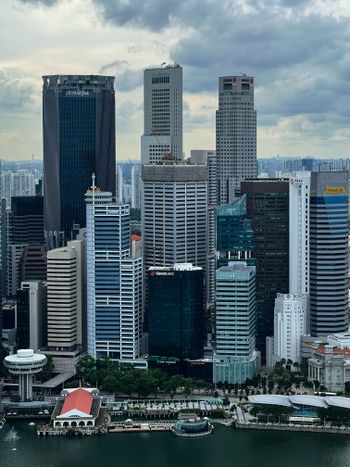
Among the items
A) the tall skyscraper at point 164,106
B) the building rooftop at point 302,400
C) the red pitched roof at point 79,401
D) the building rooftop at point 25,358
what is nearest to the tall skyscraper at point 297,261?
the building rooftop at point 302,400

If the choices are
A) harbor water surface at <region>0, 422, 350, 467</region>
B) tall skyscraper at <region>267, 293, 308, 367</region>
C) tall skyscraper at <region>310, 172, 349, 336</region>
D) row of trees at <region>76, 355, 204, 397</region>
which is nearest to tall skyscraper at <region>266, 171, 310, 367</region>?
tall skyscraper at <region>267, 293, 308, 367</region>

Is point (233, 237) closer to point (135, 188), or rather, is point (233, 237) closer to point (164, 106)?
point (164, 106)

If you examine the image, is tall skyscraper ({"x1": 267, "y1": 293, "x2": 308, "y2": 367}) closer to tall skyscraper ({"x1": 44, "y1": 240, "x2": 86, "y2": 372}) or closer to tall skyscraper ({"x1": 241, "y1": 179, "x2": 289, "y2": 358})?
tall skyscraper ({"x1": 241, "y1": 179, "x2": 289, "y2": 358})

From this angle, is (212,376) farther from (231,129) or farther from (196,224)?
(231,129)

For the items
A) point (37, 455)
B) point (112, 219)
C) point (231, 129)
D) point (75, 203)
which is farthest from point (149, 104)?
point (37, 455)

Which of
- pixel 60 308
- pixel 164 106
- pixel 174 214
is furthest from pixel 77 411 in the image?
pixel 164 106

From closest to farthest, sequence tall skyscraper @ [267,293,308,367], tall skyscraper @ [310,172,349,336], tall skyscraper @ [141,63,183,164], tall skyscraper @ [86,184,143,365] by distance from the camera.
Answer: tall skyscraper @ [86,184,143,365] → tall skyscraper @ [267,293,308,367] → tall skyscraper @ [310,172,349,336] → tall skyscraper @ [141,63,183,164]
